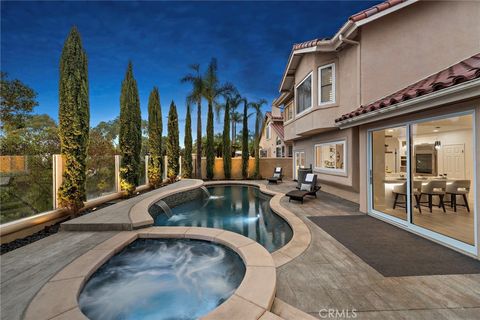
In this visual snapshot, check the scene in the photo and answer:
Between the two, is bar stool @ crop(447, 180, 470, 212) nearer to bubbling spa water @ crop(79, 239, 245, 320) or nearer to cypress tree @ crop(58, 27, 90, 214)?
bubbling spa water @ crop(79, 239, 245, 320)

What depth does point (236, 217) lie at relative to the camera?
888 cm

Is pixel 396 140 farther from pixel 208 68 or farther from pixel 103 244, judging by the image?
pixel 208 68

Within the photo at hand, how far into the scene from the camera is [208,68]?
18.6 meters

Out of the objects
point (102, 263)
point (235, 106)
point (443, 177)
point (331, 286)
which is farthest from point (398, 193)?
point (235, 106)

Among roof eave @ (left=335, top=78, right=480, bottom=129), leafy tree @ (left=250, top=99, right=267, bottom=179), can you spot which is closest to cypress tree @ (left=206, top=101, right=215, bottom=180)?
leafy tree @ (left=250, top=99, right=267, bottom=179)

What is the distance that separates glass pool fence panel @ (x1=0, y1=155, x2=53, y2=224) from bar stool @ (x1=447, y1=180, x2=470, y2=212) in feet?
37.6

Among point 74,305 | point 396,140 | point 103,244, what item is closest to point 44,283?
point 74,305

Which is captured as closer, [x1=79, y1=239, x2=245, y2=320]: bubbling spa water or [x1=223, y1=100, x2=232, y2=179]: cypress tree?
[x1=79, y1=239, x2=245, y2=320]: bubbling spa water

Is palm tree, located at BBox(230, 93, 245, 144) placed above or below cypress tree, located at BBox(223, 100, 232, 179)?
above

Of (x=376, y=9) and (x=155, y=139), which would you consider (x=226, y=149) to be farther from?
(x=376, y=9)

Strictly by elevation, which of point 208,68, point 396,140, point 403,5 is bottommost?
point 396,140

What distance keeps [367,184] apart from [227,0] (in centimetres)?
1203

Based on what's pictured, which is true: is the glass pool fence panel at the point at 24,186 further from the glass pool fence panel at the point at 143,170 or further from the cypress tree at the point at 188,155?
the cypress tree at the point at 188,155

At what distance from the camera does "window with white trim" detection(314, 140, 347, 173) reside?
35.5 feet
